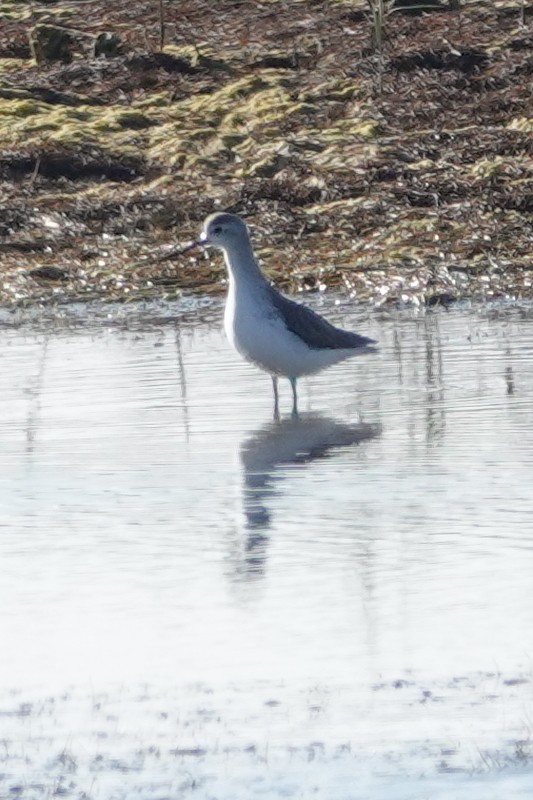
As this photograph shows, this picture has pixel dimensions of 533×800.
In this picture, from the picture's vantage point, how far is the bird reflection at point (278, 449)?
815 centimetres

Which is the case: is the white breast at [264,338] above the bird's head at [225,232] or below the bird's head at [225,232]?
below

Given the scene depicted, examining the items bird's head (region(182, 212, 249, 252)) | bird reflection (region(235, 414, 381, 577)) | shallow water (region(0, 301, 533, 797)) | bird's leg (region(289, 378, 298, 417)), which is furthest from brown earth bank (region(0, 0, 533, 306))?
bird reflection (region(235, 414, 381, 577))

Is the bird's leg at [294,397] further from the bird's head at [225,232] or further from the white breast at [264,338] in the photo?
the bird's head at [225,232]

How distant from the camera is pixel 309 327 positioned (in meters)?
10.8

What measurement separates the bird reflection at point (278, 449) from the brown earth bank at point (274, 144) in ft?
16.0

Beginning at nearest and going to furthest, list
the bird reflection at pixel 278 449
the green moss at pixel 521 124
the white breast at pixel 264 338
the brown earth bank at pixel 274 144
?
the bird reflection at pixel 278 449 → the white breast at pixel 264 338 → the brown earth bank at pixel 274 144 → the green moss at pixel 521 124

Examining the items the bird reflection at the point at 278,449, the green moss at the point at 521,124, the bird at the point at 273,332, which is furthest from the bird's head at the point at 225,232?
the green moss at the point at 521,124

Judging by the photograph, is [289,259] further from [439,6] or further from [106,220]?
[439,6]

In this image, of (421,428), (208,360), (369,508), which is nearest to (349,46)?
(208,360)

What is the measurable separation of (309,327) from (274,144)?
749 cm

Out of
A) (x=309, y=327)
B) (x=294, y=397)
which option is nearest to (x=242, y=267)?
(x=309, y=327)

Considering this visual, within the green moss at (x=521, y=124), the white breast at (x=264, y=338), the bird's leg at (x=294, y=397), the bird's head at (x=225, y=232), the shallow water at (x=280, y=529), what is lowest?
the shallow water at (x=280, y=529)

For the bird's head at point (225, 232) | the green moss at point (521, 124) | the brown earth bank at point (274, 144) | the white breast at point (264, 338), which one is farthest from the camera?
the green moss at point (521, 124)

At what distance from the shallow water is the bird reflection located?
2 centimetres
